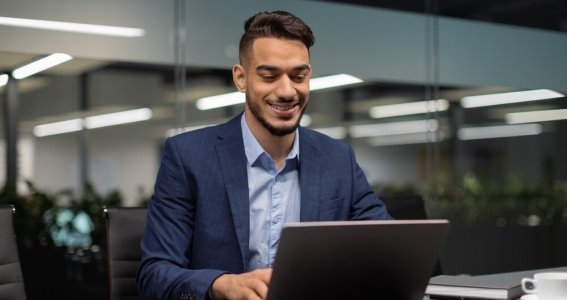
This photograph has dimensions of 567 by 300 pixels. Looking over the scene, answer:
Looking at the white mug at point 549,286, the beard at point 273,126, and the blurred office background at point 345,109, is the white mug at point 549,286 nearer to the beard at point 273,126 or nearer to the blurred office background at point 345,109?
the beard at point 273,126

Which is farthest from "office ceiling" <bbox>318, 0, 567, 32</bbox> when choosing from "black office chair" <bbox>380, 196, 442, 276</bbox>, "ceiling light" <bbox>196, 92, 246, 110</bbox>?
"black office chair" <bbox>380, 196, 442, 276</bbox>

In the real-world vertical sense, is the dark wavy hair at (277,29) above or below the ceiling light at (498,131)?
above

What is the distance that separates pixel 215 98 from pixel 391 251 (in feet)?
11.1

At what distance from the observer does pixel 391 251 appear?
144cm

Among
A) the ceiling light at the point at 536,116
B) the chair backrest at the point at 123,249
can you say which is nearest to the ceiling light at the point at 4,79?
the chair backrest at the point at 123,249

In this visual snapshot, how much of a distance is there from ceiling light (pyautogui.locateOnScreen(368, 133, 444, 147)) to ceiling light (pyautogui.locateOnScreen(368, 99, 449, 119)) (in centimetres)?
15

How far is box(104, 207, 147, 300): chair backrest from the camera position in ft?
7.52

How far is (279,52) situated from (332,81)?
333 cm

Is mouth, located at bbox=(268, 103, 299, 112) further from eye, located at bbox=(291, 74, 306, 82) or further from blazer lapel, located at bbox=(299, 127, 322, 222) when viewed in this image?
blazer lapel, located at bbox=(299, 127, 322, 222)

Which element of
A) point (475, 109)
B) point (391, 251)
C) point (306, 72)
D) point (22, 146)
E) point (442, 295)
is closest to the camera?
point (391, 251)

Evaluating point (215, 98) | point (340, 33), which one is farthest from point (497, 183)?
point (215, 98)

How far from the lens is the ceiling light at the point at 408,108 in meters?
5.40

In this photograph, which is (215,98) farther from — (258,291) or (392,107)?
(258,291)

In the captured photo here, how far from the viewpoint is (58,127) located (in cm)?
432
